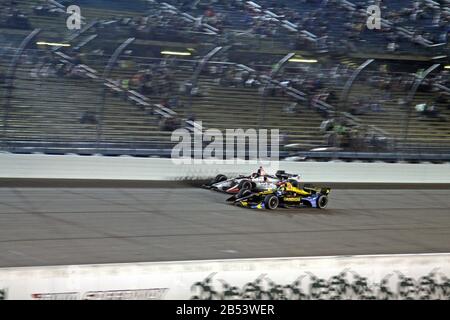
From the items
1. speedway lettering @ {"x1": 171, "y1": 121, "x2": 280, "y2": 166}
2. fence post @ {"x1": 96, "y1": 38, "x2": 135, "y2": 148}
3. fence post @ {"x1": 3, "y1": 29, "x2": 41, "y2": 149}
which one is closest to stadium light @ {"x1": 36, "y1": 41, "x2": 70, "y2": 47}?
fence post @ {"x1": 3, "y1": 29, "x2": 41, "y2": 149}

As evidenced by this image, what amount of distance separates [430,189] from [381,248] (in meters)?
6.60

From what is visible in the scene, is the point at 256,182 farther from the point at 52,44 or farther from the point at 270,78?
the point at 52,44

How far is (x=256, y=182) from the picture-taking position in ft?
36.1

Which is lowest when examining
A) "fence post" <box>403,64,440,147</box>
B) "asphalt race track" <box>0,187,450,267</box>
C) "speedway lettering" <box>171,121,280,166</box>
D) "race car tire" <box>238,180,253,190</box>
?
"asphalt race track" <box>0,187,450,267</box>

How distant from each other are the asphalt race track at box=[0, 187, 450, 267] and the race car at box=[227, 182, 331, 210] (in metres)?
0.16

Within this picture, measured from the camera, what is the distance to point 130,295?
18.3 feet

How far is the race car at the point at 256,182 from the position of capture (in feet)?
35.3

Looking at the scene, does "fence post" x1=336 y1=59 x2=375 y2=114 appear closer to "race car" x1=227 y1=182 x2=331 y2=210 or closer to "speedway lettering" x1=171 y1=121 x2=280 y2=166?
"speedway lettering" x1=171 y1=121 x2=280 y2=166

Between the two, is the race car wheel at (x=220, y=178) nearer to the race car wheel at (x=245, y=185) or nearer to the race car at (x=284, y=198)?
the race car wheel at (x=245, y=185)

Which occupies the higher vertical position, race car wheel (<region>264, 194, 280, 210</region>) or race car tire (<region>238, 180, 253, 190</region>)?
race car tire (<region>238, 180, 253, 190</region>)

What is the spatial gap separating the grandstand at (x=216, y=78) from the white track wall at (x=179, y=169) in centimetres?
37

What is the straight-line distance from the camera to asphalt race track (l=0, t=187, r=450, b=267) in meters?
7.21

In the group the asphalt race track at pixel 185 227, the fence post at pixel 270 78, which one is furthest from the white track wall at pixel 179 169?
the asphalt race track at pixel 185 227
